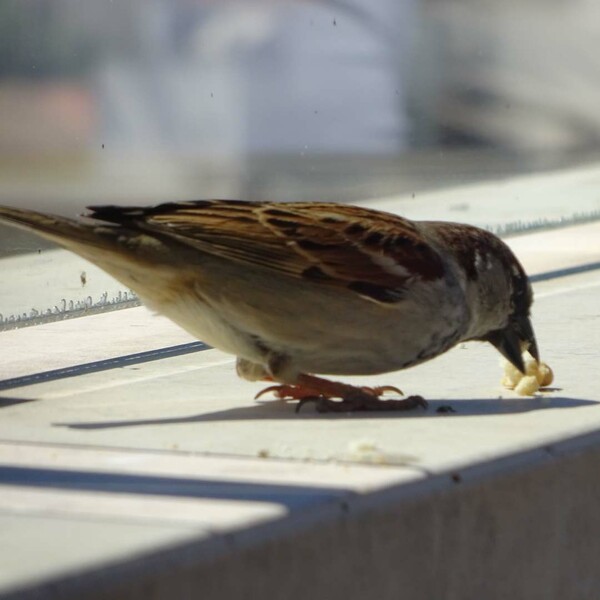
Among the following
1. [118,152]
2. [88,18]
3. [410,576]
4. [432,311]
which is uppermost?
[88,18]

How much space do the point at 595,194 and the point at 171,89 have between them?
12.1 ft

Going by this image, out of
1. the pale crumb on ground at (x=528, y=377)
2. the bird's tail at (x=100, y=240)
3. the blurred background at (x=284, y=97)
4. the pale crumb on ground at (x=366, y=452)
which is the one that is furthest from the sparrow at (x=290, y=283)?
the blurred background at (x=284, y=97)

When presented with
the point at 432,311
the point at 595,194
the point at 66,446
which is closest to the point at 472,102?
the point at 595,194

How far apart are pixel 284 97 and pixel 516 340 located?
3390 millimetres

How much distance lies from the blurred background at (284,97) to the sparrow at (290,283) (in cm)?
181

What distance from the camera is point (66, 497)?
2934 millimetres

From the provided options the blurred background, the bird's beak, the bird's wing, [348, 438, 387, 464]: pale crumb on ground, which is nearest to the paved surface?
[348, 438, 387, 464]: pale crumb on ground

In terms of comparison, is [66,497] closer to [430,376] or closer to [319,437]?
[319,437]

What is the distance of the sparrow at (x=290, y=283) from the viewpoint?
151 inches

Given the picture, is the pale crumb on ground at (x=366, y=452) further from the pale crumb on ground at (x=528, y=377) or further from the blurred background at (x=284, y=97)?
the blurred background at (x=284, y=97)

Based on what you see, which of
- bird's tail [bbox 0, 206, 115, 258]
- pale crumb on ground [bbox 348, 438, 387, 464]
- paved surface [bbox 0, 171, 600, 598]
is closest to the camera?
paved surface [bbox 0, 171, 600, 598]

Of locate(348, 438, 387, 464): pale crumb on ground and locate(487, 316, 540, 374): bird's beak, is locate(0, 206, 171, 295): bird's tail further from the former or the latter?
locate(487, 316, 540, 374): bird's beak

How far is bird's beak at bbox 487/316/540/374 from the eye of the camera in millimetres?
4168

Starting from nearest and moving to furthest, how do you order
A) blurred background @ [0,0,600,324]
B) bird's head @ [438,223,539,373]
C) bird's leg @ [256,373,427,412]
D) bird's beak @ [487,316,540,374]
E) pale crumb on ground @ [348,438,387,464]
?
pale crumb on ground @ [348,438,387,464] < bird's leg @ [256,373,427,412] < bird's head @ [438,223,539,373] < bird's beak @ [487,316,540,374] < blurred background @ [0,0,600,324]
